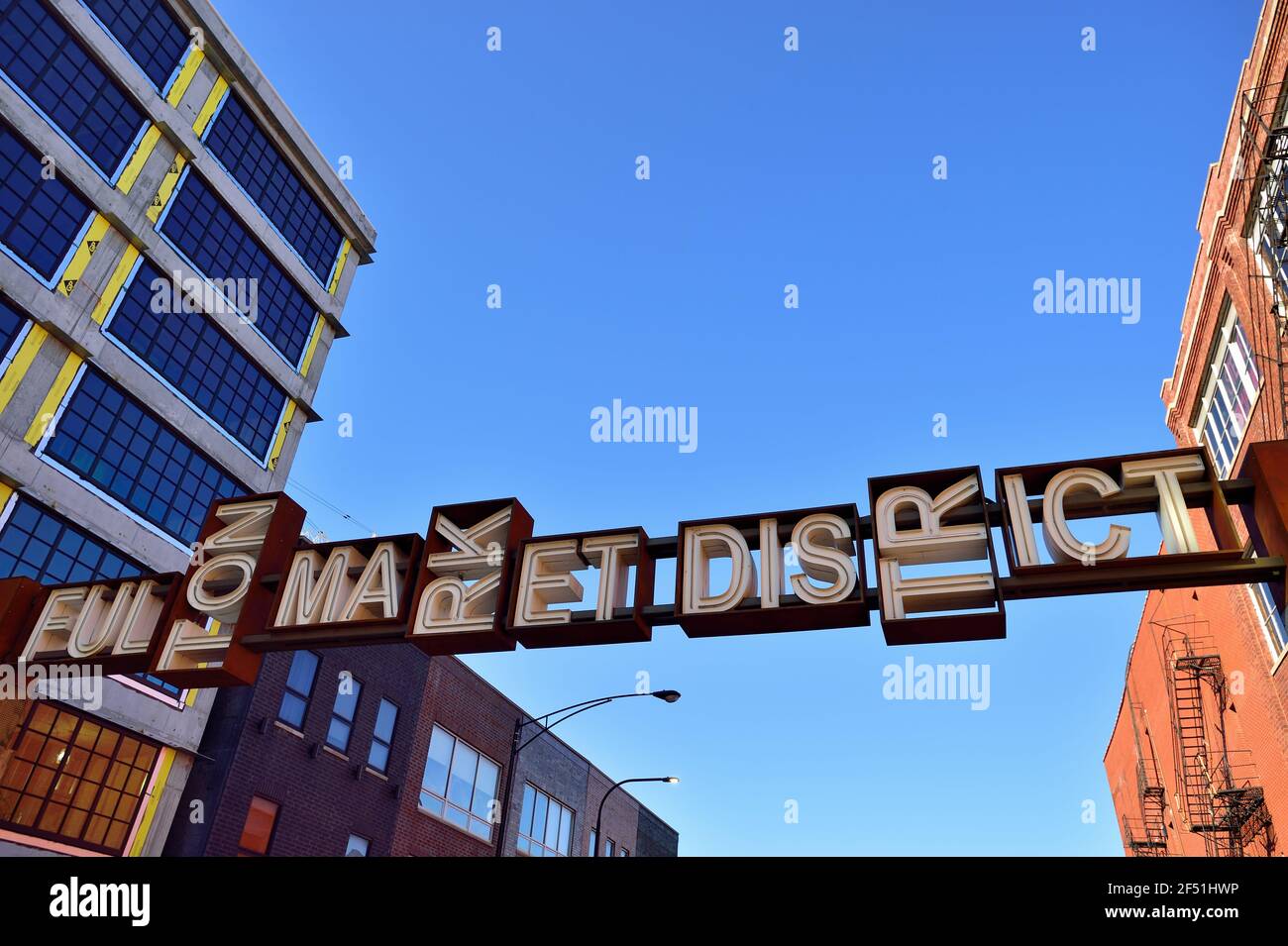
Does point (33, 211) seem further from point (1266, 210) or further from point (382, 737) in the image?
point (1266, 210)

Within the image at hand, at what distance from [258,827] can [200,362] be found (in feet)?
46.4

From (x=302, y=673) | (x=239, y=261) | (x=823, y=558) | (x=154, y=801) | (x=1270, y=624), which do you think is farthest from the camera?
(x=239, y=261)

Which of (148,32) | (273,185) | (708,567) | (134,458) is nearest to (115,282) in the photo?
(134,458)

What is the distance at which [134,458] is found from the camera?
2491 centimetres

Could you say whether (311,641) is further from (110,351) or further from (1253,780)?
(1253,780)

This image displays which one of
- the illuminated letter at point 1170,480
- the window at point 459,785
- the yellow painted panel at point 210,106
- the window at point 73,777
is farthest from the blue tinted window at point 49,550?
the illuminated letter at point 1170,480

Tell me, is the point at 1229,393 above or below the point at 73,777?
above

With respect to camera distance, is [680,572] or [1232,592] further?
[1232,592]

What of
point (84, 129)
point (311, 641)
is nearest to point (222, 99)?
point (84, 129)

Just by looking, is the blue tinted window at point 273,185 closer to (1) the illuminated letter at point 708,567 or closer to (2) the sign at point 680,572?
(2) the sign at point 680,572

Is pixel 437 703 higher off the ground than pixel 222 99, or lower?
lower
